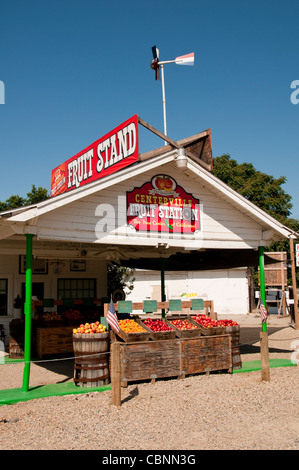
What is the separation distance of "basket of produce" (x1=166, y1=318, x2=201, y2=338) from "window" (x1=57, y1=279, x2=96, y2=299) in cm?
730

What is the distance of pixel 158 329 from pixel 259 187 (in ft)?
110

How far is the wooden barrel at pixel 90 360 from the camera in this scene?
909 cm

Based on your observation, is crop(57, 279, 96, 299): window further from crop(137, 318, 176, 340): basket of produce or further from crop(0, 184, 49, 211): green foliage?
crop(0, 184, 49, 211): green foliage

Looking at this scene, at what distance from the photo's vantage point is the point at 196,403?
7.80 meters

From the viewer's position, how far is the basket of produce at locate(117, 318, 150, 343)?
9273mm

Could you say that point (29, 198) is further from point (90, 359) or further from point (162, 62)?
point (90, 359)

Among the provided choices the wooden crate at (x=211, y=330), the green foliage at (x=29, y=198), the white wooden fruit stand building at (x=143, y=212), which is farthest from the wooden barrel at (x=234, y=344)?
the green foliage at (x=29, y=198)

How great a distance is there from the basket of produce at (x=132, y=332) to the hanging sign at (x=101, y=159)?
3.58 metres

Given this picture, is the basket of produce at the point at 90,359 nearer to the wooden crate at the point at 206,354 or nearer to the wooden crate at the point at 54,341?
the wooden crate at the point at 206,354

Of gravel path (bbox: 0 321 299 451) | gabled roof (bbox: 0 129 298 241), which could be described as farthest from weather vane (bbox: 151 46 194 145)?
gravel path (bbox: 0 321 299 451)

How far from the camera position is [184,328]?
10484 millimetres
